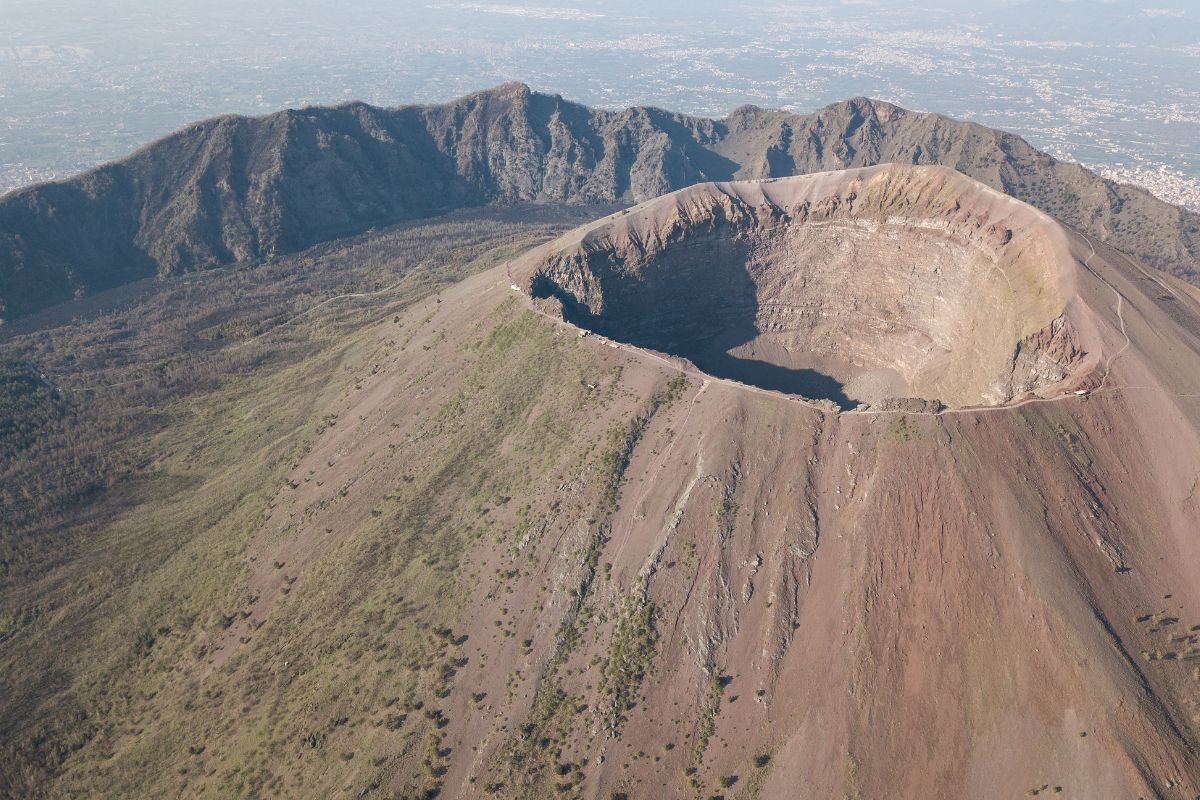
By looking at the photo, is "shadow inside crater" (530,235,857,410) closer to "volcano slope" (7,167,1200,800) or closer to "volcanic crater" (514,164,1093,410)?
"volcanic crater" (514,164,1093,410)

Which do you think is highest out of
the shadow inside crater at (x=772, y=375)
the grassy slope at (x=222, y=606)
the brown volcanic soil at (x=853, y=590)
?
the brown volcanic soil at (x=853, y=590)

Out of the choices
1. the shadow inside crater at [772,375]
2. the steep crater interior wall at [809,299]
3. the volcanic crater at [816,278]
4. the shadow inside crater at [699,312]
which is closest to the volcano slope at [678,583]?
the volcanic crater at [816,278]

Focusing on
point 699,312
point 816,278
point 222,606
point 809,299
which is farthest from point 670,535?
→ point 816,278

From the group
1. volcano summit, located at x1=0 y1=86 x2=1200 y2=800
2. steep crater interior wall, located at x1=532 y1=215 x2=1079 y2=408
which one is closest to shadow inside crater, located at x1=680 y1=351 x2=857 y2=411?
steep crater interior wall, located at x1=532 y1=215 x2=1079 y2=408

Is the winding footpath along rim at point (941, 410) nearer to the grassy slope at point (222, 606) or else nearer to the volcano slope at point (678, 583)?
the volcano slope at point (678, 583)

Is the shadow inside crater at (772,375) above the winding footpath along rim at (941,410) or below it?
below

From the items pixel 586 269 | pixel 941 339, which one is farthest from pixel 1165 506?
pixel 586 269
